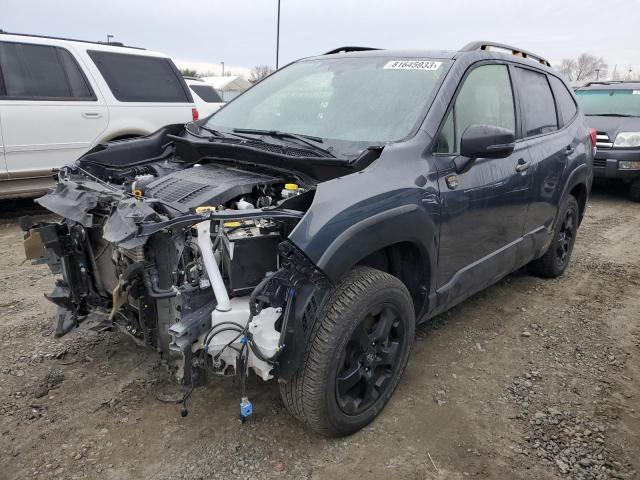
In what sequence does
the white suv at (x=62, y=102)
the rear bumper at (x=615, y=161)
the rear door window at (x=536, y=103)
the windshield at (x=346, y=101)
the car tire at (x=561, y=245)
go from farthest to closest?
the rear bumper at (x=615, y=161) < the white suv at (x=62, y=102) < the car tire at (x=561, y=245) < the rear door window at (x=536, y=103) < the windshield at (x=346, y=101)

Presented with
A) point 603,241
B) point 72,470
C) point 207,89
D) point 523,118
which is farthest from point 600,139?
point 72,470

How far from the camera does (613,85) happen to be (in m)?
10.3

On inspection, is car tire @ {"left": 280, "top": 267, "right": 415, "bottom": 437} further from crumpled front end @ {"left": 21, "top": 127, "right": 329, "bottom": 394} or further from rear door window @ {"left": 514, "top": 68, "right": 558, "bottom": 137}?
rear door window @ {"left": 514, "top": 68, "right": 558, "bottom": 137}

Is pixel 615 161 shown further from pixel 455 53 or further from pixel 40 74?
pixel 40 74

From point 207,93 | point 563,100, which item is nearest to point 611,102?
point 563,100

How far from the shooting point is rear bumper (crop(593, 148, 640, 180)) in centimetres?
855

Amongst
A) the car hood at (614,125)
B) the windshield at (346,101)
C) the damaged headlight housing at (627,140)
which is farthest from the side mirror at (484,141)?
the car hood at (614,125)

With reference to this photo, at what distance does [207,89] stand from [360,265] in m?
7.42

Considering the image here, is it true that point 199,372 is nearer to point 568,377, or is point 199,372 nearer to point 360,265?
point 360,265

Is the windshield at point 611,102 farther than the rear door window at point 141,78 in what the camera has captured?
Yes

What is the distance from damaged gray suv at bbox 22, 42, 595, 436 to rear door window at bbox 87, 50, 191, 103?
348cm

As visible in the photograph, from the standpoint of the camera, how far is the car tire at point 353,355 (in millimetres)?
2393

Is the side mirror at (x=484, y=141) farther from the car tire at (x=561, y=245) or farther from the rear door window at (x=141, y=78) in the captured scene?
the rear door window at (x=141, y=78)

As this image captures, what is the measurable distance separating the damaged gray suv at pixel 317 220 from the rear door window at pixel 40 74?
10.7ft
